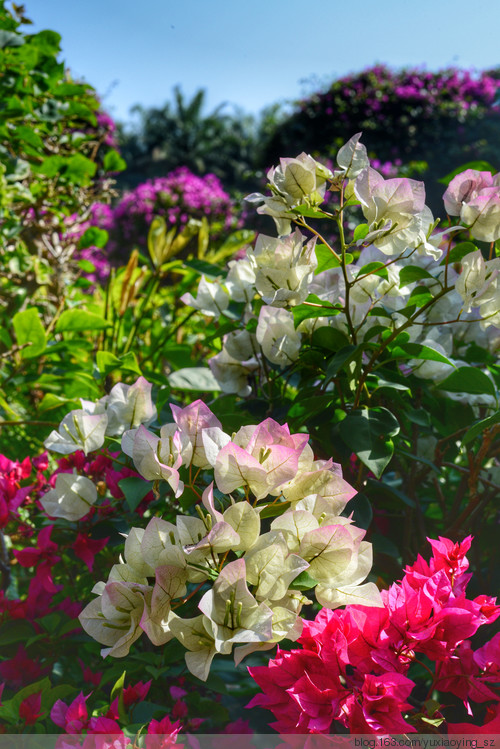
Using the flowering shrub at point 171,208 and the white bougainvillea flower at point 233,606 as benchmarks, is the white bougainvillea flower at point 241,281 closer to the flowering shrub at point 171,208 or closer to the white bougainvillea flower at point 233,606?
the white bougainvillea flower at point 233,606

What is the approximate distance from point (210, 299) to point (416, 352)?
33 cm

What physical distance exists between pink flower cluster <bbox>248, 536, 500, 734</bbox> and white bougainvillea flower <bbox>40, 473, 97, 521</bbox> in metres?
0.27

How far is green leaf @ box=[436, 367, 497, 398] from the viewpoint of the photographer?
0.70m

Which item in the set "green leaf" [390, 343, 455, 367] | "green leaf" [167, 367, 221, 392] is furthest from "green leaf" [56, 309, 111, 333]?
"green leaf" [390, 343, 455, 367]

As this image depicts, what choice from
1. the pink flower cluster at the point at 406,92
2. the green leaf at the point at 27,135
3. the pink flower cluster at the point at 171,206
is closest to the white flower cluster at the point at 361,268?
the green leaf at the point at 27,135

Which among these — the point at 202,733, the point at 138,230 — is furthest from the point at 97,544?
the point at 138,230

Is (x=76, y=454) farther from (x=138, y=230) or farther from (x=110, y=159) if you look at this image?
(x=138, y=230)

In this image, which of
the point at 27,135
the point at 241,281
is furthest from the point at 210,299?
the point at 27,135

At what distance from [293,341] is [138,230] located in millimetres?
5660

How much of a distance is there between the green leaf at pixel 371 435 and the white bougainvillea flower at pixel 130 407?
8.9 inches

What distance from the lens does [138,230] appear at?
6.10 meters

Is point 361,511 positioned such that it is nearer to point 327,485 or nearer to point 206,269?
point 327,485

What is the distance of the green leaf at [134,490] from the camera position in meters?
0.62

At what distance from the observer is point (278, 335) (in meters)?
0.74
